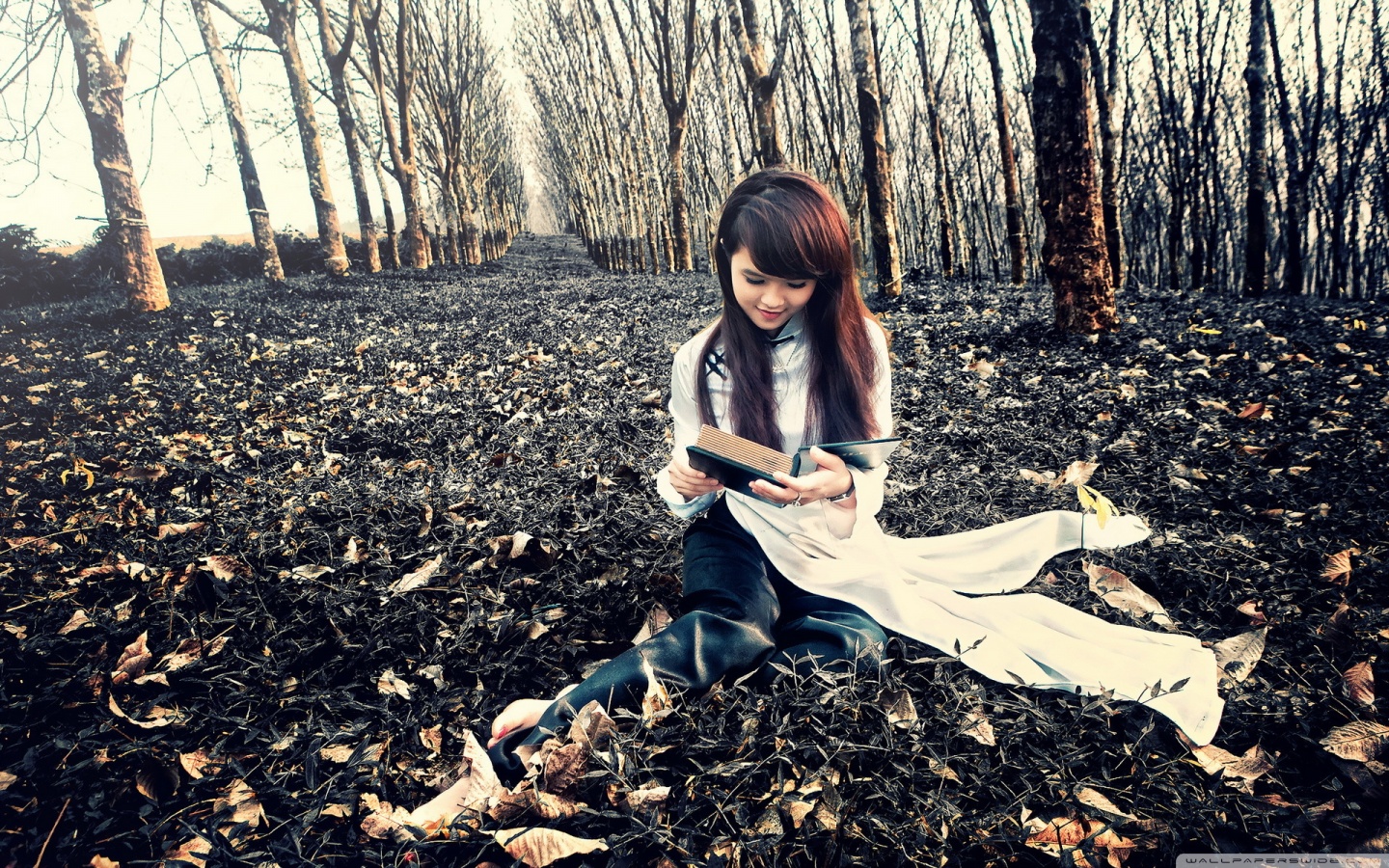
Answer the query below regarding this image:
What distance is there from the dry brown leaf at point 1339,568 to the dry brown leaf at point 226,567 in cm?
398

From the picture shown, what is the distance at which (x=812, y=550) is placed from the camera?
6.78 ft

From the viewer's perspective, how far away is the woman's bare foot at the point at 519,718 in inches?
68.6

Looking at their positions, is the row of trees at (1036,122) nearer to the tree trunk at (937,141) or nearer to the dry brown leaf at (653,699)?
the tree trunk at (937,141)

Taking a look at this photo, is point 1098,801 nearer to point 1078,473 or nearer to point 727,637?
point 727,637

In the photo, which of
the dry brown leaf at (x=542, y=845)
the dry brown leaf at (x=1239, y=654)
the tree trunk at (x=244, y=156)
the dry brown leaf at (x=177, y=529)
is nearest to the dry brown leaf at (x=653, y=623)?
the dry brown leaf at (x=542, y=845)

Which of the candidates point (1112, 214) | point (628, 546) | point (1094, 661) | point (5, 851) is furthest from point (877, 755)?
point (1112, 214)

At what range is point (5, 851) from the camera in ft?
4.90

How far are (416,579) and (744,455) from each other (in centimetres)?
152

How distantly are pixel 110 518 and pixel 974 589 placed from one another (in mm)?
3840

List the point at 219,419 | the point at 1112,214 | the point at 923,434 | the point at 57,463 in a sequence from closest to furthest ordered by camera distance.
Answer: the point at 57,463
the point at 923,434
the point at 219,419
the point at 1112,214

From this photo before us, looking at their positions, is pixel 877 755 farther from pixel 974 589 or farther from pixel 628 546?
pixel 628 546

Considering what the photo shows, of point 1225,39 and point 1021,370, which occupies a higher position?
point 1225,39

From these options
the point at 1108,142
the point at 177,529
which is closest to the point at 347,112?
the point at 177,529

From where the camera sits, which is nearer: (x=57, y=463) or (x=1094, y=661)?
(x=1094, y=661)
